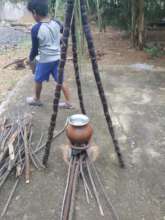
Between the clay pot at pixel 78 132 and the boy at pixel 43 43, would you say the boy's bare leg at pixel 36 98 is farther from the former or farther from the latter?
the clay pot at pixel 78 132

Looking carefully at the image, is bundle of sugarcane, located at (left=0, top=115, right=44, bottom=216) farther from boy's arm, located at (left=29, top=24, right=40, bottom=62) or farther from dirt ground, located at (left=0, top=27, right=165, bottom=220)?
boy's arm, located at (left=29, top=24, right=40, bottom=62)

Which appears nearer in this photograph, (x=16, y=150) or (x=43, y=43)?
(x=16, y=150)

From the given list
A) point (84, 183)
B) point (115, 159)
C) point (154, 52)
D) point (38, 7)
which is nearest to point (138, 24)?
point (154, 52)

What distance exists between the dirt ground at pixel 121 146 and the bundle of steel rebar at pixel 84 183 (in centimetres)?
5

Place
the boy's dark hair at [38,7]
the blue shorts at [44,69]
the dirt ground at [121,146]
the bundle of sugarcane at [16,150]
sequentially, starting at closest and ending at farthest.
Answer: the dirt ground at [121,146]
the bundle of sugarcane at [16,150]
the boy's dark hair at [38,7]
the blue shorts at [44,69]

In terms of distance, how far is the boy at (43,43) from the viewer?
3791 mm

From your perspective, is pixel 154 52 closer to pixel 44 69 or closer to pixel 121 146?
pixel 44 69

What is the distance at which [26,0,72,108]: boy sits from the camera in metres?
3.79

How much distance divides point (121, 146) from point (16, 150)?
1.06 meters

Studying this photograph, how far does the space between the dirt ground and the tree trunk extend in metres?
1.37

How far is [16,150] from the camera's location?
3168 mm

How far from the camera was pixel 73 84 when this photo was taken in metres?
5.21

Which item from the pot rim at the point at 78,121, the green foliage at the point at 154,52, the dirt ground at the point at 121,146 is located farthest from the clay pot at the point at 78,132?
the green foliage at the point at 154,52

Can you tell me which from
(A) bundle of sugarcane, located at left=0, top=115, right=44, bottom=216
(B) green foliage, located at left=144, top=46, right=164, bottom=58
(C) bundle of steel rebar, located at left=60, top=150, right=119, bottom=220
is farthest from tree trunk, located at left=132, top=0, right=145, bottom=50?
(C) bundle of steel rebar, located at left=60, top=150, right=119, bottom=220
